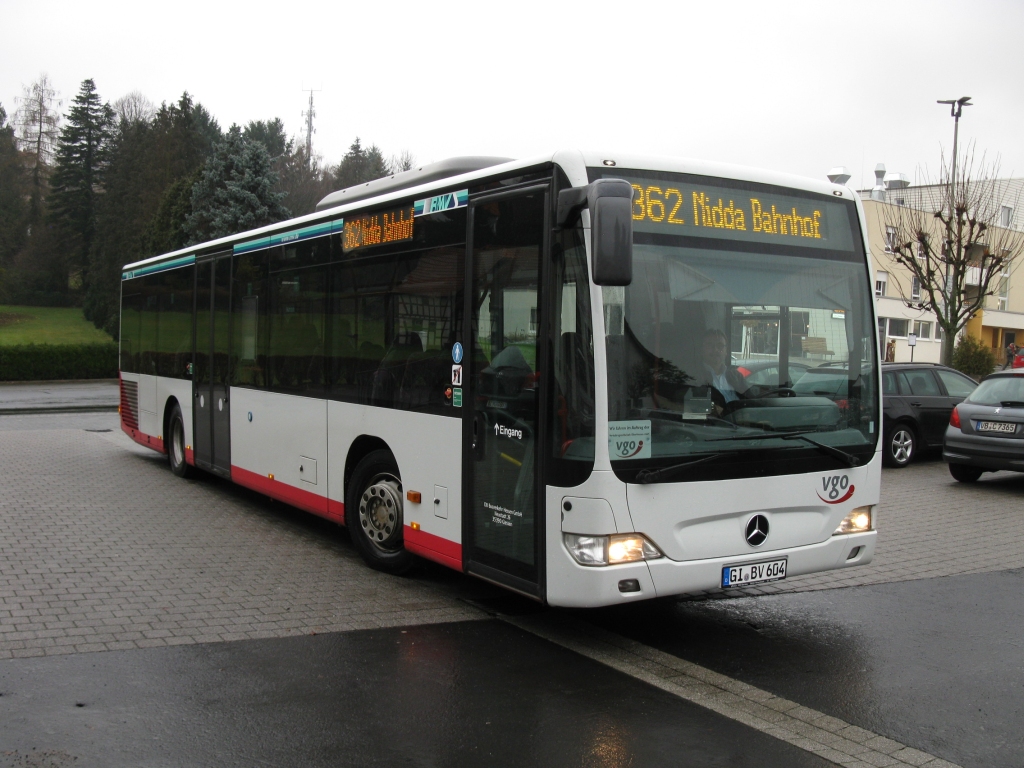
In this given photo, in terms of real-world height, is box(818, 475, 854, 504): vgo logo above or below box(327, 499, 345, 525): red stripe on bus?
above

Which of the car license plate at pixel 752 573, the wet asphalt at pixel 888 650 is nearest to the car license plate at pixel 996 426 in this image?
the wet asphalt at pixel 888 650

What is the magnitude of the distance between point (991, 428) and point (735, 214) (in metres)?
8.60

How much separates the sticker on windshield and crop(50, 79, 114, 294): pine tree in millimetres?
79040

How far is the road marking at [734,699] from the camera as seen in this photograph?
14.4 ft

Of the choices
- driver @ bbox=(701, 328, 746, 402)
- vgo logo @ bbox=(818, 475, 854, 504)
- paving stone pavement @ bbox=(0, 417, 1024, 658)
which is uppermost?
driver @ bbox=(701, 328, 746, 402)

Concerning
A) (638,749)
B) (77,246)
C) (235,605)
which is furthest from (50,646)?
(77,246)

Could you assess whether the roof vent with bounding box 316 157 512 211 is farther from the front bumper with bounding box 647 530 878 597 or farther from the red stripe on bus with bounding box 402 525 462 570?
the front bumper with bounding box 647 530 878 597

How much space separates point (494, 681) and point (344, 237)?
4.24m

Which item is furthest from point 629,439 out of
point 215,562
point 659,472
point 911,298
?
point 911,298

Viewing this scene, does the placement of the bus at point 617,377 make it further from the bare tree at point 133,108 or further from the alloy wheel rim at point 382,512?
the bare tree at point 133,108

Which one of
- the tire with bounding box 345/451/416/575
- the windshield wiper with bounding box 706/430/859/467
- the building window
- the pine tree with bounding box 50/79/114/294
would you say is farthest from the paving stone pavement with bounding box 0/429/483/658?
the pine tree with bounding box 50/79/114/294

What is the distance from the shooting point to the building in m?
48.4

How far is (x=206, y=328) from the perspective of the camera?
11.1 metres

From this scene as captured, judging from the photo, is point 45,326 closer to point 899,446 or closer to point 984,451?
point 899,446
